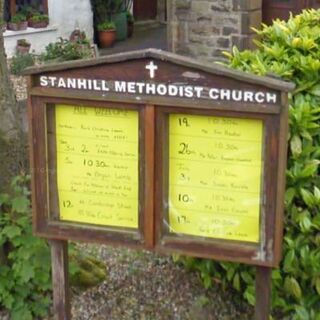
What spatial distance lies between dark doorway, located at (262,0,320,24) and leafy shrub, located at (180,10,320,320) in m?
5.31

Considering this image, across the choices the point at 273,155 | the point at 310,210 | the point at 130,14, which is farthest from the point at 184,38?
the point at 273,155

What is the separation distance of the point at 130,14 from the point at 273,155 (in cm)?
1214

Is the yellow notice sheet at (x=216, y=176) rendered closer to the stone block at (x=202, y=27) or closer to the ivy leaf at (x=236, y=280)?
the ivy leaf at (x=236, y=280)

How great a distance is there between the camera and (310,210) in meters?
3.40

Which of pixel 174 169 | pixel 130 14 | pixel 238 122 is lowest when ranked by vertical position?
pixel 130 14

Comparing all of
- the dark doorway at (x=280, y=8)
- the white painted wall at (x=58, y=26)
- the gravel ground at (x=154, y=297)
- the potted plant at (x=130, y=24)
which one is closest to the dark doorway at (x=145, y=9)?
the potted plant at (x=130, y=24)

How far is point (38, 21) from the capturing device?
1170 centimetres

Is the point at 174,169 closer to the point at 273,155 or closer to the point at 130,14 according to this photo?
the point at 273,155

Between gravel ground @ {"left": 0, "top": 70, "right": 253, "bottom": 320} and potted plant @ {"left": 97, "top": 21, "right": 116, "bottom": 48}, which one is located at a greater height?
gravel ground @ {"left": 0, "top": 70, "right": 253, "bottom": 320}

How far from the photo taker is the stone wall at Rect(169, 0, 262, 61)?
→ 8.88 m

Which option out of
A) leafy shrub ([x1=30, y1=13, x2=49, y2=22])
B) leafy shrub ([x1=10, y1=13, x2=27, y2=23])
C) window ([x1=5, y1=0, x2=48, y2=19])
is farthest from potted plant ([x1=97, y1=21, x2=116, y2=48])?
leafy shrub ([x1=10, y1=13, x2=27, y2=23])

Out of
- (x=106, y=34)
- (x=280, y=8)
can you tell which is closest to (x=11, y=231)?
(x=280, y=8)

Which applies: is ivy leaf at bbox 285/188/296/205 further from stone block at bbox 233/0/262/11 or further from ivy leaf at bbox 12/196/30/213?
stone block at bbox 233/0/262/11

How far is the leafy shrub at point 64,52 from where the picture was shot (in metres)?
11.0
